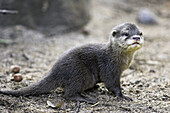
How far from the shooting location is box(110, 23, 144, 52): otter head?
396 cm

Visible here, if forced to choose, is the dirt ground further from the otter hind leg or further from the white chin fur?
the white chin fur

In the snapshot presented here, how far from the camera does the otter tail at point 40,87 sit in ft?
12.7

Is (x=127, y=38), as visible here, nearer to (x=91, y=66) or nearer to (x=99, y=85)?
(x=91, y=66)

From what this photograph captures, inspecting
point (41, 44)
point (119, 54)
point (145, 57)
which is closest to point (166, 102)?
point (119, 54)

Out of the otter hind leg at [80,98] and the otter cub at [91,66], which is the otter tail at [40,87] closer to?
the otter cub at [91,66]

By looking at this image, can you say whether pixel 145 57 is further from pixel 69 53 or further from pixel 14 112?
pixel 14 112

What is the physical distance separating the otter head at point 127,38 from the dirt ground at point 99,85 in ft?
3.07

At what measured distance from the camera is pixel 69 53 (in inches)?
169

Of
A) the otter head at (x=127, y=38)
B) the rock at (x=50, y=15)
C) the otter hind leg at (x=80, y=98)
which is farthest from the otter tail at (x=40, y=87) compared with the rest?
the rock at (x=50, y=15)

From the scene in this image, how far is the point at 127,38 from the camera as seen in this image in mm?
4117

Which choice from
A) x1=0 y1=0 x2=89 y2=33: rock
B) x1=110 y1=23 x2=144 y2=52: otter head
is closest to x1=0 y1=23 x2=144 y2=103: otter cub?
x1=110 y1=23 x2=144 y2=52: otter head

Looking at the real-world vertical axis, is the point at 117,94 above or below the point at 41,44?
below

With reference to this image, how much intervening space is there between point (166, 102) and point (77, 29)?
17.7 ft

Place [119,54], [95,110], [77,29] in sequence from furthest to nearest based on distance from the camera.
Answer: [77,29], [119,54], [95,110]
